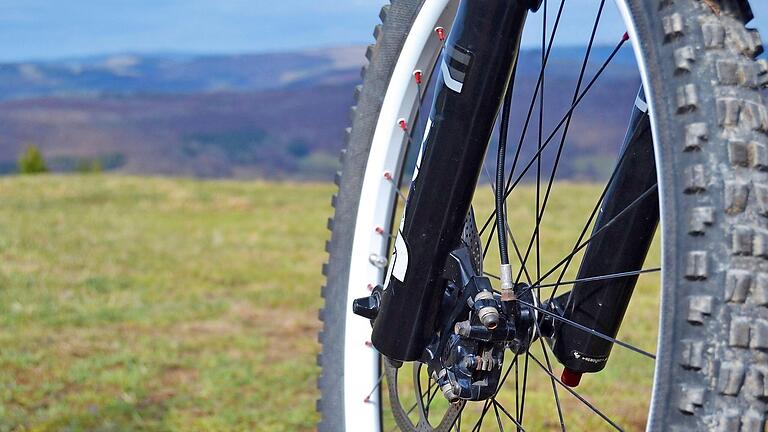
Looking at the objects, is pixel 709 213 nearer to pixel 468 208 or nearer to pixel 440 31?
pixel 468 208

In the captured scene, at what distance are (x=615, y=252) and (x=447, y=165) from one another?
38 centimetres

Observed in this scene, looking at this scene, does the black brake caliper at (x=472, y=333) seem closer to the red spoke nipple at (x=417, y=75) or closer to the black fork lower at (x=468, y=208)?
the black fork lower at (x=468, y=208)

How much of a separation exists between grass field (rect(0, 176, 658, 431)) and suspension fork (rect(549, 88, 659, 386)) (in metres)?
1.43

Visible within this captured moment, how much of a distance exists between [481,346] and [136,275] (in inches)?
180

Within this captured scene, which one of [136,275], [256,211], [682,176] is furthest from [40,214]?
[682,176]

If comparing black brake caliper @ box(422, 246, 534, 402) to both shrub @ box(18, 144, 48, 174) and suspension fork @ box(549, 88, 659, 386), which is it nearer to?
suspension fork @ box(549, 88, 659, 386)

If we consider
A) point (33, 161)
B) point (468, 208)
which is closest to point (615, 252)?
point (468, 208)

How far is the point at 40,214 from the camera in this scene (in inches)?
343

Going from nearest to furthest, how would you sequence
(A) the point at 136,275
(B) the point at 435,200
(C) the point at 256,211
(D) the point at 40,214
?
(B) the point at 435,200, (A) the point at 136,275, (D) the point at 40,214, (C) the point at 256,211

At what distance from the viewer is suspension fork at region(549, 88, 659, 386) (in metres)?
1.88

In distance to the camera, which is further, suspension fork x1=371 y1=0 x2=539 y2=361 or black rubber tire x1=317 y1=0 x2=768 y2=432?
suspension fork x1=371 y1=0 x2=539 y2=361

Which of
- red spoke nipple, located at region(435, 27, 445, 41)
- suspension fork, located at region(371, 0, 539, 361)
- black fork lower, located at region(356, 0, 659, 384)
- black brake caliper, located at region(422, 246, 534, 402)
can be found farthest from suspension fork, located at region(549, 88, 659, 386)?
red spoke nipple, located at region(435, 27, 445, 41)

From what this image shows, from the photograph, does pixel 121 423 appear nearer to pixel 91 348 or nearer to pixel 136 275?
pixel 91 348

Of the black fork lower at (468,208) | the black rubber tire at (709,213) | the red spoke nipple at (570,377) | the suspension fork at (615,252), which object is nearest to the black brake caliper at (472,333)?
the black fork lower at (468,208)
